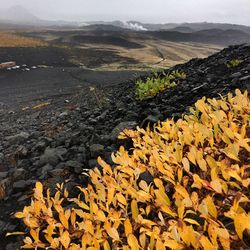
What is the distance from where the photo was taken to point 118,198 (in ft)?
8.43

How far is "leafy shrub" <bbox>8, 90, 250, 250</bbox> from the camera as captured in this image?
2018mm

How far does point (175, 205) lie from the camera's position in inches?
103

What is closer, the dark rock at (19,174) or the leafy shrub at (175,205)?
the leafy shrub at (175,205)

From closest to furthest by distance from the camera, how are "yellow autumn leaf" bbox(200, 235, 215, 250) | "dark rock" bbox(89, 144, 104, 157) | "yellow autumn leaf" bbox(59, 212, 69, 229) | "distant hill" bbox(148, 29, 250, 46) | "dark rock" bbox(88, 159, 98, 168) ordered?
"yellow autumn leaf" bbox(200, 235, 215, 250), "yellow autumn leaf" bbox(59, 212, 69, 229), "dark rock" bbox(88, 159, 98, 168), "dark rock" bbox(89, 144, 104, 157), "distant hill" bbox(148, 29, 250, 46)

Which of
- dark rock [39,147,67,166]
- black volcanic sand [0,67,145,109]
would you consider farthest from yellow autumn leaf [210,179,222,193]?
black volcanic sand [0,67,145,109]

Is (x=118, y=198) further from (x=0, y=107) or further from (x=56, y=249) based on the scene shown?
(x=0, y=107)

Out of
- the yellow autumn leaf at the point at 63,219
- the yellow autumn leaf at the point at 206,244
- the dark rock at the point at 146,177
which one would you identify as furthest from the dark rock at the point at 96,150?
the yellow autumn leaf at the point at 206,244

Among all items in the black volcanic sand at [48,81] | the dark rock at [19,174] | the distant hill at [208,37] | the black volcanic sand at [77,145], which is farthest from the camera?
the distant hill at [208,37]

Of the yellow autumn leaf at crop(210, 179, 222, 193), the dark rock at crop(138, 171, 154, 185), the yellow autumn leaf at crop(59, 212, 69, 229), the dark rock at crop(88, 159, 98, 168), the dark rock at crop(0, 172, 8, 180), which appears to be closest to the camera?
the yellow autumn leaf at crop(210, 179, 222, 193)

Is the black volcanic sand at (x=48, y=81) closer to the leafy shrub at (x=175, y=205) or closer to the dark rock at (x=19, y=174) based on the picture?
the dark rock at (x=19, y=174)

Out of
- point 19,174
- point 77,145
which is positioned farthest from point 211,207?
point 77,145

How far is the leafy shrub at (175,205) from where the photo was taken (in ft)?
6.62

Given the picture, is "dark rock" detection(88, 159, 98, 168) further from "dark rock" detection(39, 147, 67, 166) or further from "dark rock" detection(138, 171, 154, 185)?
"dark rock" detection(138, 171, 154, 185)

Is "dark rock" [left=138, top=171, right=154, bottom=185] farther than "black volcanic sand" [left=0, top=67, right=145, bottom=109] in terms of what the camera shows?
No
